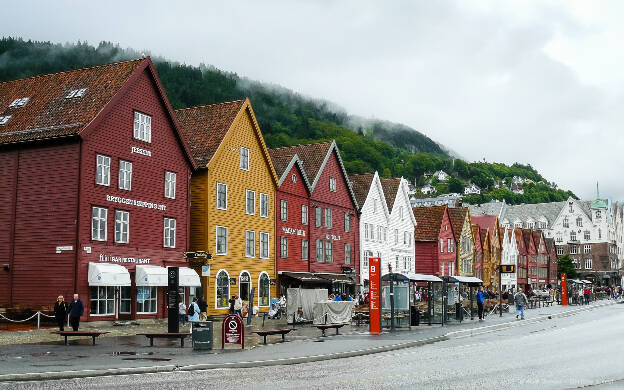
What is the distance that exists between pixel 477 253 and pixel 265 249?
48266 millimetres

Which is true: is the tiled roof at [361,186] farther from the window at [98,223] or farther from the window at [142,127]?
the window at [98,223]

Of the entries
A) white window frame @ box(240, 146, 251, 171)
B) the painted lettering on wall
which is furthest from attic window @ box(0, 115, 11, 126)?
white window frame @ box(240, 146, 251, 171)

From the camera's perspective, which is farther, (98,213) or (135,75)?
(135,75)

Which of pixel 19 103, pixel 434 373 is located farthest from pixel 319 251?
pixel 434 373

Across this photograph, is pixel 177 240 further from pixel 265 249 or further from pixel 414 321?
pixel 414 321

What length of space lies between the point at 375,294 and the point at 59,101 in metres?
19.9

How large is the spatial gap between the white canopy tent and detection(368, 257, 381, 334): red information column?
1265 centimetres

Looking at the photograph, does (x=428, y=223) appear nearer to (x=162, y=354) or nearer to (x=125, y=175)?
(x=125, y=175)

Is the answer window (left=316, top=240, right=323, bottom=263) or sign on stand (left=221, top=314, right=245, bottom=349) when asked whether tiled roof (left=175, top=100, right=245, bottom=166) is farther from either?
sign on stand (left=221, top=314, right=245, bottom=349)

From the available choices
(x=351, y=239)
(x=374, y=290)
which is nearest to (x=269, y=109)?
(x=351, y=239)

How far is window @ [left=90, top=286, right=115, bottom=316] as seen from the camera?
3497 centimetres

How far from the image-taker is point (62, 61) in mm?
116500

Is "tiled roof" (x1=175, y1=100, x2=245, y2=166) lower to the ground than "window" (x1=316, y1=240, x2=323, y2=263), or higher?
higher

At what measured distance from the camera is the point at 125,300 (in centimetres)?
3716
